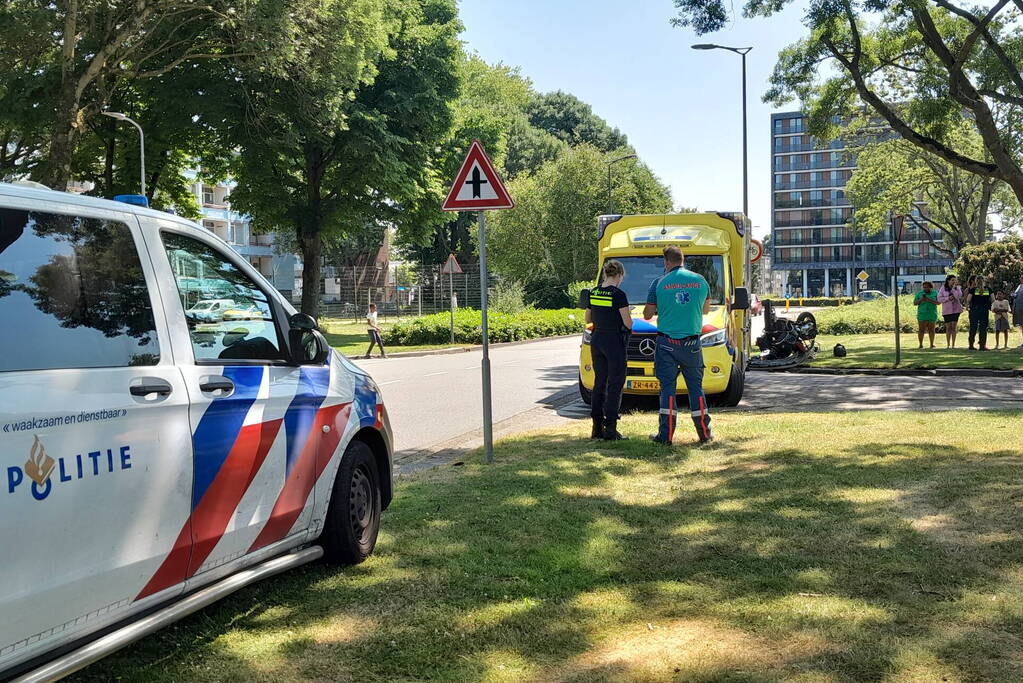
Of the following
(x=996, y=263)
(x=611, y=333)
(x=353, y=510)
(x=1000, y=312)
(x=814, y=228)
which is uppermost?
(x=814, y=228)

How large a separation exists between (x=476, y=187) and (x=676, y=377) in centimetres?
269

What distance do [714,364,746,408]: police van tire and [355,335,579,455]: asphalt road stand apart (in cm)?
262

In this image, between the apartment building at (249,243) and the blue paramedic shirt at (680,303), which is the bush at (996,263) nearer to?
the blue paramedic shirt at (680,303)

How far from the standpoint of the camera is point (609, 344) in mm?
9234

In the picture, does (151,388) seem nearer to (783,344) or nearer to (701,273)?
(701,273)

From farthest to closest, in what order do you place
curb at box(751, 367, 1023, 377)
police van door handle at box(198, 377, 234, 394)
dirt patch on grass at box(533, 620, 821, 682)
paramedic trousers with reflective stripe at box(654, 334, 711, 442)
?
curb at box(751, 367, 1023, 377)
paramedic trousers with reflective stripe at box(654, 334, 711, 442)
police van door handle at box(198, 377, 234, 394)
dirt patch on grass at box(533, 620, 821, 682)

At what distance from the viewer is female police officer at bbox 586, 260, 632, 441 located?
9.15 m

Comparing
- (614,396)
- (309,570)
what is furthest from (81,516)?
(614,396)

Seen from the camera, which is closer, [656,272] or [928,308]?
[656,272]

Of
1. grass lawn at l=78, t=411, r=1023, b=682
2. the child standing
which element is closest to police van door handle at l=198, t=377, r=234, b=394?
grass lawn at l=78, t=411, r=1023, b=682

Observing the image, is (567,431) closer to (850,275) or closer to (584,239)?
(584,239)

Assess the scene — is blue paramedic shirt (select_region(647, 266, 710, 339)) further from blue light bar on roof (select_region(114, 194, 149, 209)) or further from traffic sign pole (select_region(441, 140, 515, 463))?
blue light bar on roof (select_region(114, 194, 149, 209))

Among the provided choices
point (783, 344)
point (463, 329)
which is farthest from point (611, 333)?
point (463, 329)

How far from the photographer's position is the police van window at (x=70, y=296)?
9.48 ft
